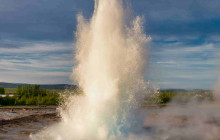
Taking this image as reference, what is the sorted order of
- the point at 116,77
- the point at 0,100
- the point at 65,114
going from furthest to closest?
the point at 0,100 → the point at 65,114 → the point at 116,77

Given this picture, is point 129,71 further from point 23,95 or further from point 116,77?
point 23,95

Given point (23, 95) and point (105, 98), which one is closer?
point (105, 98)

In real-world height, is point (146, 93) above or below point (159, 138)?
above

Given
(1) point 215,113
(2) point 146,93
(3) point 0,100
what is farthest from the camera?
(3) point 0,100

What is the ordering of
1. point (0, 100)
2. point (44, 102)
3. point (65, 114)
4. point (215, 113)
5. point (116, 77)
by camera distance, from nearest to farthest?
point (116, 77), point (65, 114), point (215, 113), point (0, 100), point (44, 102)

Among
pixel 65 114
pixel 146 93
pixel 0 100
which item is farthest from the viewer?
pixel 0 100

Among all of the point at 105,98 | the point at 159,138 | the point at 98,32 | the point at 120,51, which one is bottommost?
the point at 159,138

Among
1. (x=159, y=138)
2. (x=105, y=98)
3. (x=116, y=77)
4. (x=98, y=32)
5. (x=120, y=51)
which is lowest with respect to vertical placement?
(x=159, y=138)

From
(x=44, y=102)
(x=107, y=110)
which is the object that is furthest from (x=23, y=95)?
(x=107, y=110)

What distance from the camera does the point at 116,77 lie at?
1432 centimetres

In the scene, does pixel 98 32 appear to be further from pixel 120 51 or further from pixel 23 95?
pixel 23 95

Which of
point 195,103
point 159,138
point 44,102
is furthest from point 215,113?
point 44,102

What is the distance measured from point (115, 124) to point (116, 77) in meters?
2.59

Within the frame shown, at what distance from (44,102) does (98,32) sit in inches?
2023
